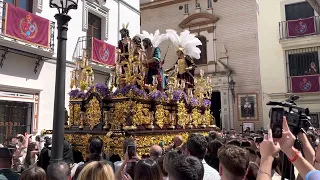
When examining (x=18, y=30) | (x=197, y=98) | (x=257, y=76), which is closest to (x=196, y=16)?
(x=257, y=76)

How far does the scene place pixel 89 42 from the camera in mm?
13984

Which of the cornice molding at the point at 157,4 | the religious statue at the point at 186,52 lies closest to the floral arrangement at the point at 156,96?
the religious statue at the point at 186,52

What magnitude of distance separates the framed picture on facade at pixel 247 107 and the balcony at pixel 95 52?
9997 millimetres

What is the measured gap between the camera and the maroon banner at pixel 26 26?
10141 mm

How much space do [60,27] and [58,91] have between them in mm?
1011

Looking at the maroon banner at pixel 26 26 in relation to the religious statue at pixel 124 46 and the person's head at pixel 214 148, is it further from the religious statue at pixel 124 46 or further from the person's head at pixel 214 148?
the person's head at pixel 214 148

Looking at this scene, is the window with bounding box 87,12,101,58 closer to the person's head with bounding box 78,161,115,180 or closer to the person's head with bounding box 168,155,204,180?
the person's head with bounding box 78,161,115,180

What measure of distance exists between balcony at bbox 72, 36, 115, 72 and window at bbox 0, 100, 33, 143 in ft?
10.0

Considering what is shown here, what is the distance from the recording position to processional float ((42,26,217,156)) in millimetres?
7180

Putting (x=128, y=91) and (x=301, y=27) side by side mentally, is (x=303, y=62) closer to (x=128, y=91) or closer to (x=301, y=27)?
(x=301, y=27)

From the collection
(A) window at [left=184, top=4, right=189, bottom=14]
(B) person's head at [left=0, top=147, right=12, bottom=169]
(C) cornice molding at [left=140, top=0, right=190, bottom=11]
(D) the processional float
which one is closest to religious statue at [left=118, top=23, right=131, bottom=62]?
(D) the processional float

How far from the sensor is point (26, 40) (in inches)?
419

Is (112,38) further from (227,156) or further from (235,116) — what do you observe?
(227,156)

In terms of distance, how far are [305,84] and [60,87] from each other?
17.3 m
